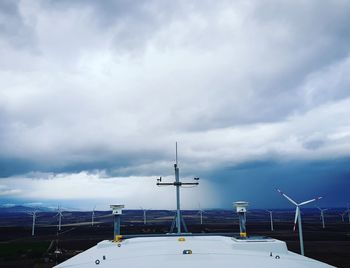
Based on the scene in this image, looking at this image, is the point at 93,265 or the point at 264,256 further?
the point at 264,256

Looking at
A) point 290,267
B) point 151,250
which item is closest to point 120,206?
point 151,250

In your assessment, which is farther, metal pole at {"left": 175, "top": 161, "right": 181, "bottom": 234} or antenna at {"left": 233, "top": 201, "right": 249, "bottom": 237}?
metal pole at {"left": 175, "top": 161, "right": 181, "bottom": 234}

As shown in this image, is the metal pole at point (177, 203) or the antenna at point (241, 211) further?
the metal pole at point (177, 203)

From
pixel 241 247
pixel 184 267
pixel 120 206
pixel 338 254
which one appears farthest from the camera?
pixel 338 254

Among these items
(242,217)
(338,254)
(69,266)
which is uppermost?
(242,217)

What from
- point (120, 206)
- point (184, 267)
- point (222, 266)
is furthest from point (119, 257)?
point (120, 206)

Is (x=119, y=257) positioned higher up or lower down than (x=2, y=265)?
higher up

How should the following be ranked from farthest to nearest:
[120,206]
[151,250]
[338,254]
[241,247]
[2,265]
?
[338,254]
[2,265]
[120,206]
[241,247]
[151,250]

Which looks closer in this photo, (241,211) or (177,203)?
(241,211)

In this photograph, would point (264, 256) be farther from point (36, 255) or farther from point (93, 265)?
point (36, 255)
